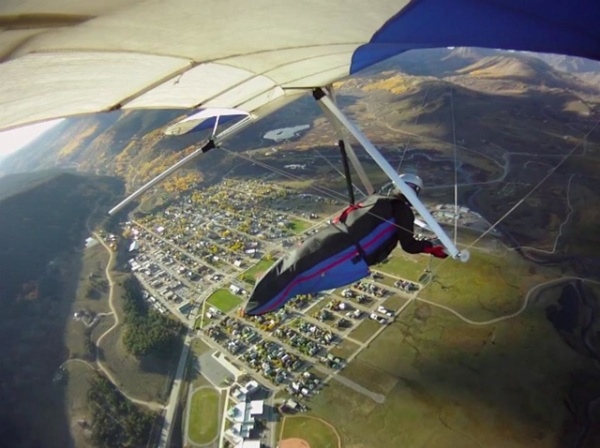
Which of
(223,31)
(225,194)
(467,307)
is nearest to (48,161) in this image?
(225,194)

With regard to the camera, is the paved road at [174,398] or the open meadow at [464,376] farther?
the paved road at [174,398]

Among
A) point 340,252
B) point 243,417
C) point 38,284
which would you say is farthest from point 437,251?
point 38,284

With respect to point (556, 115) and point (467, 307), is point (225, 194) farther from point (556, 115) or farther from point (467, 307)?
point (556, 115)

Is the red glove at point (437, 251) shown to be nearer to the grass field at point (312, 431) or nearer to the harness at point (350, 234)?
the harness at point (350, 234)

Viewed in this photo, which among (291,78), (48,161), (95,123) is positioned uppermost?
(291,78)

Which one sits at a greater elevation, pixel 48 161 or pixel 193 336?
pixel 193 336

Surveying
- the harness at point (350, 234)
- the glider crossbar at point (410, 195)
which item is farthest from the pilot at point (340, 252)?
the glider crossbar at point (410, 195)

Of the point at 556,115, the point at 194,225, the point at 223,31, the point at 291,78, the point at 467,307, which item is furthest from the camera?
the point at 556,115
